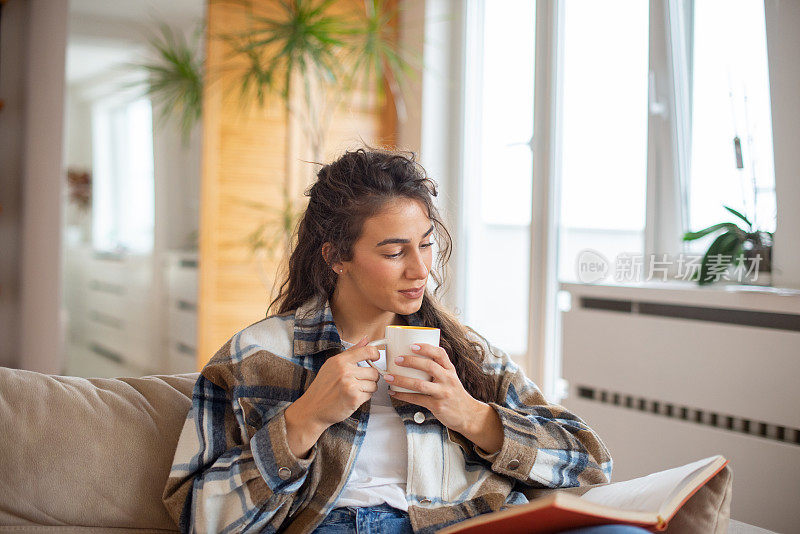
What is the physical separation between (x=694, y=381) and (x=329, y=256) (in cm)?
141

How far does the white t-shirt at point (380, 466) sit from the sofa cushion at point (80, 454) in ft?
1.08

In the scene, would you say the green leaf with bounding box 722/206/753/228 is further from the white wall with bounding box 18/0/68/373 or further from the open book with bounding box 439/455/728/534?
the white wall with bounding box 18/0/68/373

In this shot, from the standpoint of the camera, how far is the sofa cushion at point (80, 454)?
1.26 meters

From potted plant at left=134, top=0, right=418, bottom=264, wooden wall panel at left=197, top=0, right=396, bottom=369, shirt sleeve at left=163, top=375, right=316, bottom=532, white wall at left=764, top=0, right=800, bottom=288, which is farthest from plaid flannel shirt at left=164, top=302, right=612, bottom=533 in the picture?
wooden wall panel at left=197, top=0, right=396, bottom=369

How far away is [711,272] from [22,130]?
3.14 m

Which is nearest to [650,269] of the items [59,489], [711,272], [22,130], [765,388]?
[711,272]

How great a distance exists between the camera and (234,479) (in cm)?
122

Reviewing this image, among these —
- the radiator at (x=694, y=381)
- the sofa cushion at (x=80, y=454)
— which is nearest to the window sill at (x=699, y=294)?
the radiator at (x=694, y=381)

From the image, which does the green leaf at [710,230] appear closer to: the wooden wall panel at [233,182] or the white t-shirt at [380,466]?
the white t-shirt at [380,466]

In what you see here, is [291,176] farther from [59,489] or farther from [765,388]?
[59,489]

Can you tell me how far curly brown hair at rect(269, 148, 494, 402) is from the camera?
1437 mm

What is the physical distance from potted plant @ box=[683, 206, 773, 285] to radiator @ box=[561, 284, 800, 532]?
156 millimetres

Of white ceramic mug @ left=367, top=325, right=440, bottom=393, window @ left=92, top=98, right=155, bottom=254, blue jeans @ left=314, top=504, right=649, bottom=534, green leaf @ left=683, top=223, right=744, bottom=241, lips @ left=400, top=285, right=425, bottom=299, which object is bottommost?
blue jeans @ left=314, top=504, right=649, bottom=534

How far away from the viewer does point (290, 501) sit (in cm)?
125
